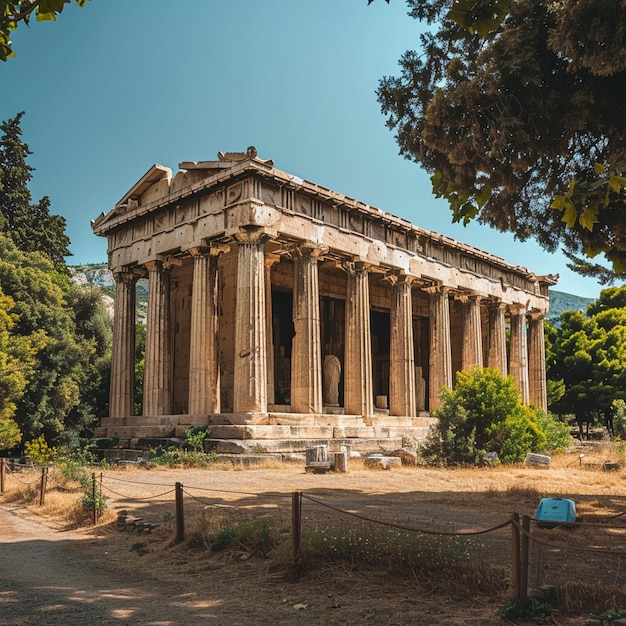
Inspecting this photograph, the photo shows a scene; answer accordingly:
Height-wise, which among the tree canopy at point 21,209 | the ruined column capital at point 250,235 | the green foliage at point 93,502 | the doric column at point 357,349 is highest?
the tree canopy at point 21,209

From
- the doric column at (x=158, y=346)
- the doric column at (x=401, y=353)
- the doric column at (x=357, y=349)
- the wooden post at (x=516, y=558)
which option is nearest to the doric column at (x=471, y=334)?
the doric column at (x=401, y=353)

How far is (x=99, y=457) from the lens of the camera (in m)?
24.4

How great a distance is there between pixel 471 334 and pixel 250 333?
15446 millimetres

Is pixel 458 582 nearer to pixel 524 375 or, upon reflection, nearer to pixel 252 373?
pixel 252 373

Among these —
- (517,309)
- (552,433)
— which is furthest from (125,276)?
(517,309)

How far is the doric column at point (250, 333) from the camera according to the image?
72.5 feet

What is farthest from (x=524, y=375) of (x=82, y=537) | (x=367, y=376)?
(x=82, y=537)

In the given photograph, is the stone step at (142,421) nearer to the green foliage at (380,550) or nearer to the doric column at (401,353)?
the doric column at (401,353)

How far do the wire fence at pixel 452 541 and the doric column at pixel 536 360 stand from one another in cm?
2868

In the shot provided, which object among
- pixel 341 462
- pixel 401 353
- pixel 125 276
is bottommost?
pixel 341 462

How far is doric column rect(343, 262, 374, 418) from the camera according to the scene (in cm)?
2645

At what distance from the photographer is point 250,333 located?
878 inches

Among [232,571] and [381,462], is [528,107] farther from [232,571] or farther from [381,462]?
[381,462]

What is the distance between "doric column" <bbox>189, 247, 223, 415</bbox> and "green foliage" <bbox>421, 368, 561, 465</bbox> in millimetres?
7976
